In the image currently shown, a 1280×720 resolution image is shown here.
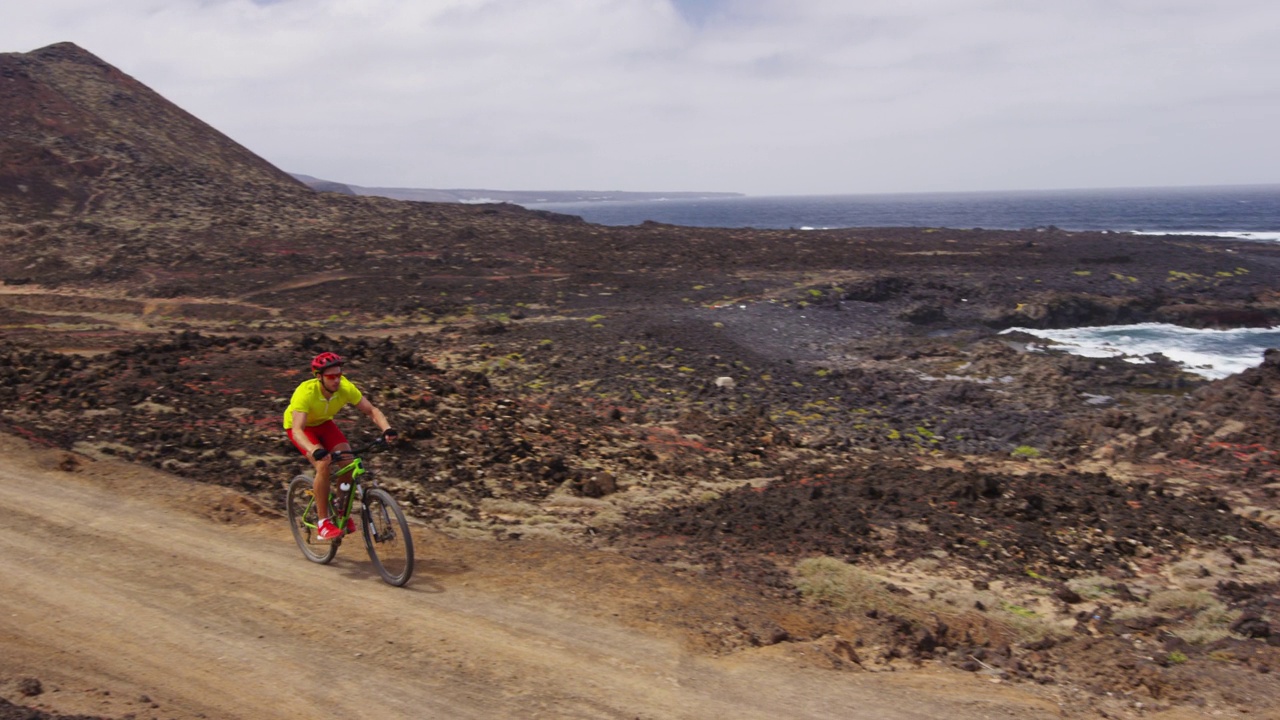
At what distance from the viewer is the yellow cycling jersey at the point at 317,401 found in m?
8.10

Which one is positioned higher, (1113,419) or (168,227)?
(168,227)

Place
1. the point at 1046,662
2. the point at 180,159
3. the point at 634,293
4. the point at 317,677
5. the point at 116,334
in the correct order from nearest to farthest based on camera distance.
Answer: the point at 317,677
the point at 1046,662
the point at 116,334
the point at 634,293
the point at 180,159

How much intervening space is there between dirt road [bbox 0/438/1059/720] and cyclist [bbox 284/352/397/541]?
0.73 meters

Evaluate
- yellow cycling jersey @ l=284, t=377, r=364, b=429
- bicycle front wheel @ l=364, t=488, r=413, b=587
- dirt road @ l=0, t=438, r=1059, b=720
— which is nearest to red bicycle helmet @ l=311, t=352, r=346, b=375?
yellow cycling jersey @ l=284, t=377, r=364, b=429

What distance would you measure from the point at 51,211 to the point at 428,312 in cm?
2246

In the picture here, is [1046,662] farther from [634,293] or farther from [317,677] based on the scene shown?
[634,293]

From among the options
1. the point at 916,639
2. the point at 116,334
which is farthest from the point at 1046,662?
the point at 116,334

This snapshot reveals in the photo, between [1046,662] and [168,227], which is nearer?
[1046,662]

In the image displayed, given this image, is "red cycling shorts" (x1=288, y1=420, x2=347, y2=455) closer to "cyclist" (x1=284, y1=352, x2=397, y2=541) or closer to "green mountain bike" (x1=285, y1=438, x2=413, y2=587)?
"cyclist" (x1=284, y1=352, x2=397, y2=541)

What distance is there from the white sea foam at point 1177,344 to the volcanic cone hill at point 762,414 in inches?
43.8

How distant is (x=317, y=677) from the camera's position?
6.39 metres

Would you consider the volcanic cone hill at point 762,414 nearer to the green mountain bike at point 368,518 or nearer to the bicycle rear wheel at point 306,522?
the bicycle rear wheel at point 306,522

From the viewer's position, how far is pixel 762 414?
17.6 metres

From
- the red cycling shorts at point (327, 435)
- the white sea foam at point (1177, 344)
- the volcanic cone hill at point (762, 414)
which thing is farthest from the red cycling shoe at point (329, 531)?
the white sea foam at point (1177, 344)
